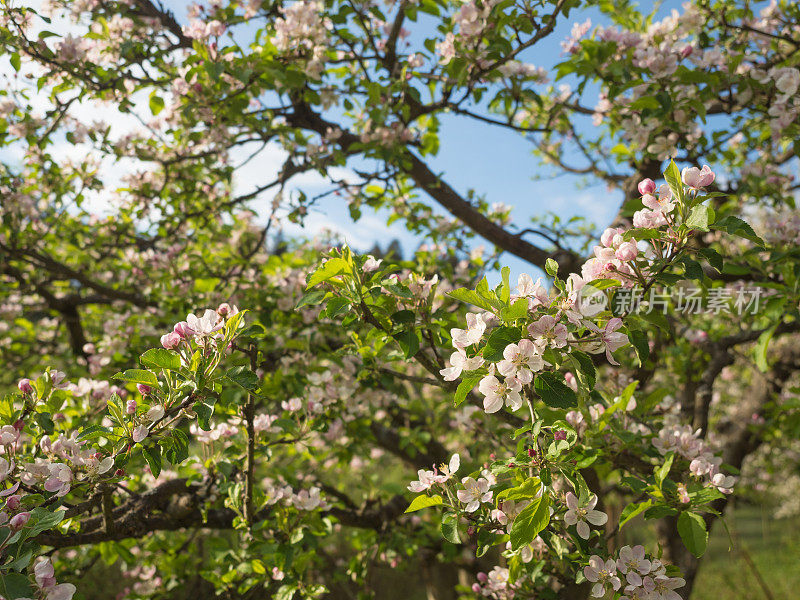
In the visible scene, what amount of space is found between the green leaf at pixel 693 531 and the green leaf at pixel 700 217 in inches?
30.1

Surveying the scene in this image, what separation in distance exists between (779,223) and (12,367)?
524 cm

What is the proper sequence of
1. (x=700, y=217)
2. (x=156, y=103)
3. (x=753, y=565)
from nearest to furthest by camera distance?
(x=700, y=217) < (x=156, y=103) < (x=753, y=565)

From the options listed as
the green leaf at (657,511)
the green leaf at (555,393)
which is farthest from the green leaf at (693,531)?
the green leaf at (555,393)

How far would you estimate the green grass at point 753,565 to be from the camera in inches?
301

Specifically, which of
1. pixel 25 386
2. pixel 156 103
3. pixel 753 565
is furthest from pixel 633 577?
pixel 753 565

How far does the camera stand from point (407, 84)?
2506mm

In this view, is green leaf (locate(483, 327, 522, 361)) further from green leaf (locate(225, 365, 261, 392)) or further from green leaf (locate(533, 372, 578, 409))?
green leaf (locate(225, 365, 261, 392))

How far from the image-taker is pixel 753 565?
576cm

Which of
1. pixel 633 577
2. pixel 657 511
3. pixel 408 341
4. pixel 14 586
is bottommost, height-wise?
pixel 633 577

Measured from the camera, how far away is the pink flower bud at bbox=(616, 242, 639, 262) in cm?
115

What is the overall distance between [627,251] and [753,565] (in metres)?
6.55

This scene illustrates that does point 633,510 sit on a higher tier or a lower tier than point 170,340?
lower

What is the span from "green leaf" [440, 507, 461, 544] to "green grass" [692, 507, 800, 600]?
242 inches

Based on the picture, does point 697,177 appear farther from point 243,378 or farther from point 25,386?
point 25,386
